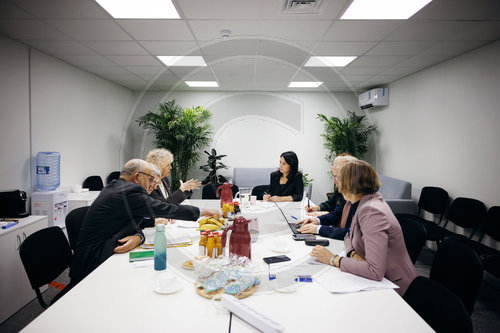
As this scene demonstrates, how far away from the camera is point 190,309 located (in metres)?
1.19

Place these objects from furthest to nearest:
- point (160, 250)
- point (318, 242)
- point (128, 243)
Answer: point (318, 242)
point (128, 243)
point (160, 250)

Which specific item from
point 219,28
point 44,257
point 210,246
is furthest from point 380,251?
point 219,28

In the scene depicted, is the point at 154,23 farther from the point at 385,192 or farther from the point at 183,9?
the point at 385,192

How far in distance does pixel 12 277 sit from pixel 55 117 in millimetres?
2476

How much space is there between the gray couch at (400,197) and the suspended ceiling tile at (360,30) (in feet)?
7.33

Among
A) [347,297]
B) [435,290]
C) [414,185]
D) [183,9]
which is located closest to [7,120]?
[183,9]

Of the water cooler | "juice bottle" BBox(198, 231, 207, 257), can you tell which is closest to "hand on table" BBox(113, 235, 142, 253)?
"juice bottle" BBox(198, 231, 207, 257)

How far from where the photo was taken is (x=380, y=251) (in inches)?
57.3

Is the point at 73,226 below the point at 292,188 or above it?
below

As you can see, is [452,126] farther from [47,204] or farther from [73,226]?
[47,204]

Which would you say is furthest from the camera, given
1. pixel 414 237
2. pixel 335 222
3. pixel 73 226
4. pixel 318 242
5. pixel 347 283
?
pixel 335 222

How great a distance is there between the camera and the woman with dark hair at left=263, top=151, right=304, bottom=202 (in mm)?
3747

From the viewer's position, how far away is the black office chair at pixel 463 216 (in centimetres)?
337

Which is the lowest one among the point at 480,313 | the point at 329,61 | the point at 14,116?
the point at 480,313
